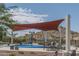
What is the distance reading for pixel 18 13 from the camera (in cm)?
168

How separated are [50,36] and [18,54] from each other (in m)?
0.33

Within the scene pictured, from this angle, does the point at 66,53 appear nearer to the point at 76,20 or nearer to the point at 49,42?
the point at 49,42

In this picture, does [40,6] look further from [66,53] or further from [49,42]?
[66,53]

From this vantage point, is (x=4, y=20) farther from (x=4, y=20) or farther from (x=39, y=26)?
(x=39, y=26)

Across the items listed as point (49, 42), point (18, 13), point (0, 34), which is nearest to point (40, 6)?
point (18, 13)

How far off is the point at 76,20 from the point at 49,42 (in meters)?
0.32

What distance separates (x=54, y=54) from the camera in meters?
1.66

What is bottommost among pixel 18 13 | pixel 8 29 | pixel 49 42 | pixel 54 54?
pixel 54 54

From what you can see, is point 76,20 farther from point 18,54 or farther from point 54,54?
point 18,54

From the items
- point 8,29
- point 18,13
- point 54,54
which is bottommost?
point 54,54

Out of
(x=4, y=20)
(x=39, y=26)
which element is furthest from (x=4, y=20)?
(x=39, y=26)

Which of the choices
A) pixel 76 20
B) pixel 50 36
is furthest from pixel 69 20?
pixel 50 36

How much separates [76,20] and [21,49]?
56 cm

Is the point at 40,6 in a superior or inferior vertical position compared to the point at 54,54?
superior
